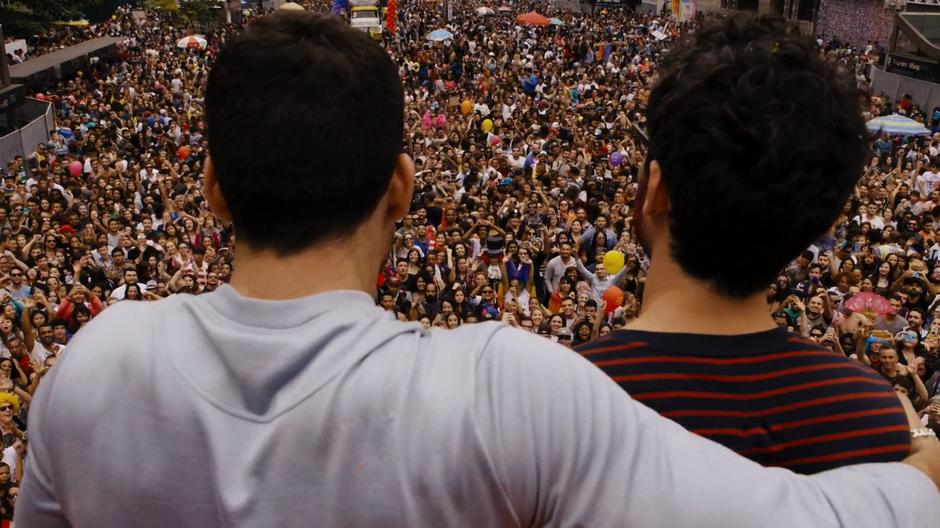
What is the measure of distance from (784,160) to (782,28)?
32 centimetres

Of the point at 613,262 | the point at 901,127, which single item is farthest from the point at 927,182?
the point at 613,262

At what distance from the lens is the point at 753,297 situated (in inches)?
58.2

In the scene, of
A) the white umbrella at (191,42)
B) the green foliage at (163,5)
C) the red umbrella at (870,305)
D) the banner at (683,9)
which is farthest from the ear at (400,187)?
the green foliage at (163,5)

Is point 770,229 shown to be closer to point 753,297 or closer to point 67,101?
point 753,297

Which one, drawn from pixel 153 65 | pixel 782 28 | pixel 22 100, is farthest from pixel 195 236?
pixel 153 65

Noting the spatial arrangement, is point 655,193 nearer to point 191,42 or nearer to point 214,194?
point 214,194

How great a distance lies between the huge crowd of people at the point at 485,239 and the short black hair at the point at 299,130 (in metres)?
0.61

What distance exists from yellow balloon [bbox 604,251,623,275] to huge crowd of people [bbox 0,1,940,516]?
15mm

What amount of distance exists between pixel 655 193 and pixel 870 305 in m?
7.38

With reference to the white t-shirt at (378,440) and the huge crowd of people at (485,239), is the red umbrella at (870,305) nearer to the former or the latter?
the huge crowd of people at (485,239)

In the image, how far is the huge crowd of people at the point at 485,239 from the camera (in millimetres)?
8133

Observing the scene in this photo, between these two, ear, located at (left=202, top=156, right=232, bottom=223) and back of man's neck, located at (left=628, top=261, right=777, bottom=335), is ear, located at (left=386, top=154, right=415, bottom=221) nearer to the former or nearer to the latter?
ear, located at (left=202, top=156, right=232, bottom=223)

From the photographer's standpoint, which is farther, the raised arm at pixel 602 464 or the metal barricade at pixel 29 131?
the metal barricade at pixel 29 131

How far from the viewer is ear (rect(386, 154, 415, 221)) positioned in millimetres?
1233
